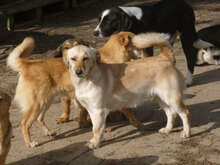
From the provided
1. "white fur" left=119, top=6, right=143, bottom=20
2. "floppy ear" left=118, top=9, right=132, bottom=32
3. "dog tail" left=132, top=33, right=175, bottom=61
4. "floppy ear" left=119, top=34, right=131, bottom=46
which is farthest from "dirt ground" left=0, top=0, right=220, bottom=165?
"white fur" left=119, top=6, right=143, bottom=20

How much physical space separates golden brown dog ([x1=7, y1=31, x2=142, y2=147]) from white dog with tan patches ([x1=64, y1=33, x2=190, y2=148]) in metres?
0.34

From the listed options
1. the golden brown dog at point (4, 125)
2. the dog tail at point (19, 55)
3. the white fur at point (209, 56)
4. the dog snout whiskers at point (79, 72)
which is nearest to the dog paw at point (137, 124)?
the dog snout whiskers at point (79, 72)

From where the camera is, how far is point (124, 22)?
6.75 metres

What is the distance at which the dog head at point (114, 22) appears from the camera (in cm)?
676

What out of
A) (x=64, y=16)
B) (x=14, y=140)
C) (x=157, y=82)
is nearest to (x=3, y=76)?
(x=14, y=140)

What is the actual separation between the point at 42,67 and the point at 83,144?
106 cm

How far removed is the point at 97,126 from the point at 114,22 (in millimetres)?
2344

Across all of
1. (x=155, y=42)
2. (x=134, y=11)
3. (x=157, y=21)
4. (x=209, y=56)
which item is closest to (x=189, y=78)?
(x=157, y=21)

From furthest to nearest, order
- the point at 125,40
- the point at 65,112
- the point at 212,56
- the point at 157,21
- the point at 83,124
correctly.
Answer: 1. the point at 212,56
2. the point at 157,21
3. the point at 65,112
4. the point at 83,124
5. the point at 125,40

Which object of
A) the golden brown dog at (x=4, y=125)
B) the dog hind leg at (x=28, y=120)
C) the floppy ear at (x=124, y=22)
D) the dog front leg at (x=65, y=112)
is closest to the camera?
the golden brown dog at (x=4, y=125)

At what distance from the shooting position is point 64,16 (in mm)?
12305

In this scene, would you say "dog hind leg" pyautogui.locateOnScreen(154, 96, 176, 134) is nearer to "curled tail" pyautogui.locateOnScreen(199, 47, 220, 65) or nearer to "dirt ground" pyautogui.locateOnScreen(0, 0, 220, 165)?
"dirt ground" pyautogui.locateOnScreen(0, 0, 220, 165)

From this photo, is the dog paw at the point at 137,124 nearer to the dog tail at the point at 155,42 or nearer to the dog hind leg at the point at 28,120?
the dog tail at the point at 155,42

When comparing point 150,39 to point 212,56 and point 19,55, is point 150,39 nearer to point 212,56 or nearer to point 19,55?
point 19,55
